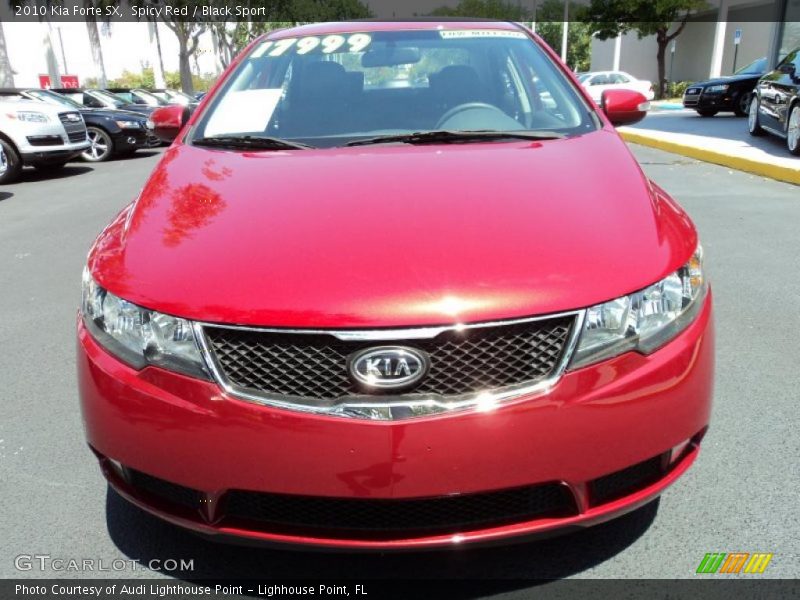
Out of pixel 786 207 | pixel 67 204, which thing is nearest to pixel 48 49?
pixel 67 204

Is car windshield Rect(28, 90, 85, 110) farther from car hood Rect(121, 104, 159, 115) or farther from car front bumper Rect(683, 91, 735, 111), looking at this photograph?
car front bumper Rect(683, 91, 735, 111)

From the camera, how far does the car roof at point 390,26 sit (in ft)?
11.3

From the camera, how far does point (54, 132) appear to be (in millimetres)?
11156

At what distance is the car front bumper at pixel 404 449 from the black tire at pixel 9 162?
10230 millimetres

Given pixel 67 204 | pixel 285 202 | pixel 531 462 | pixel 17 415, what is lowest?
pixel 67 204

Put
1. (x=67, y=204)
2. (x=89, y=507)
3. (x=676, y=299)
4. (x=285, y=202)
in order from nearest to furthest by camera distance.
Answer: (x=676, y=299) < (x=285, y=202) < (x=89, y=507) < (x=67, y=204)

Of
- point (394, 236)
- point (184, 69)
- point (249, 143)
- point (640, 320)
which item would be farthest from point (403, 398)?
point (184, 69)

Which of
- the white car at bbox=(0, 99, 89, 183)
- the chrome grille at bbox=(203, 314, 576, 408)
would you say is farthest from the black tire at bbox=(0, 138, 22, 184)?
the chrome grille at bbox=(203, 314, 576, 408)

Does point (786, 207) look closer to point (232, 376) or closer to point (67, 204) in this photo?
point (232, 376)

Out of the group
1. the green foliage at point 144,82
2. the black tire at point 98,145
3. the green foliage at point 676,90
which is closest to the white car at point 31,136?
the black tire at point 98,145

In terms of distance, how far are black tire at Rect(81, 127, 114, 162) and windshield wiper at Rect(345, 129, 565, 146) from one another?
40.5 ft

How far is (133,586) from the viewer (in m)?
2.06

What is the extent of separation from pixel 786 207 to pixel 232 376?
22.3ft

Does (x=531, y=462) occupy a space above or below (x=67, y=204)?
above
